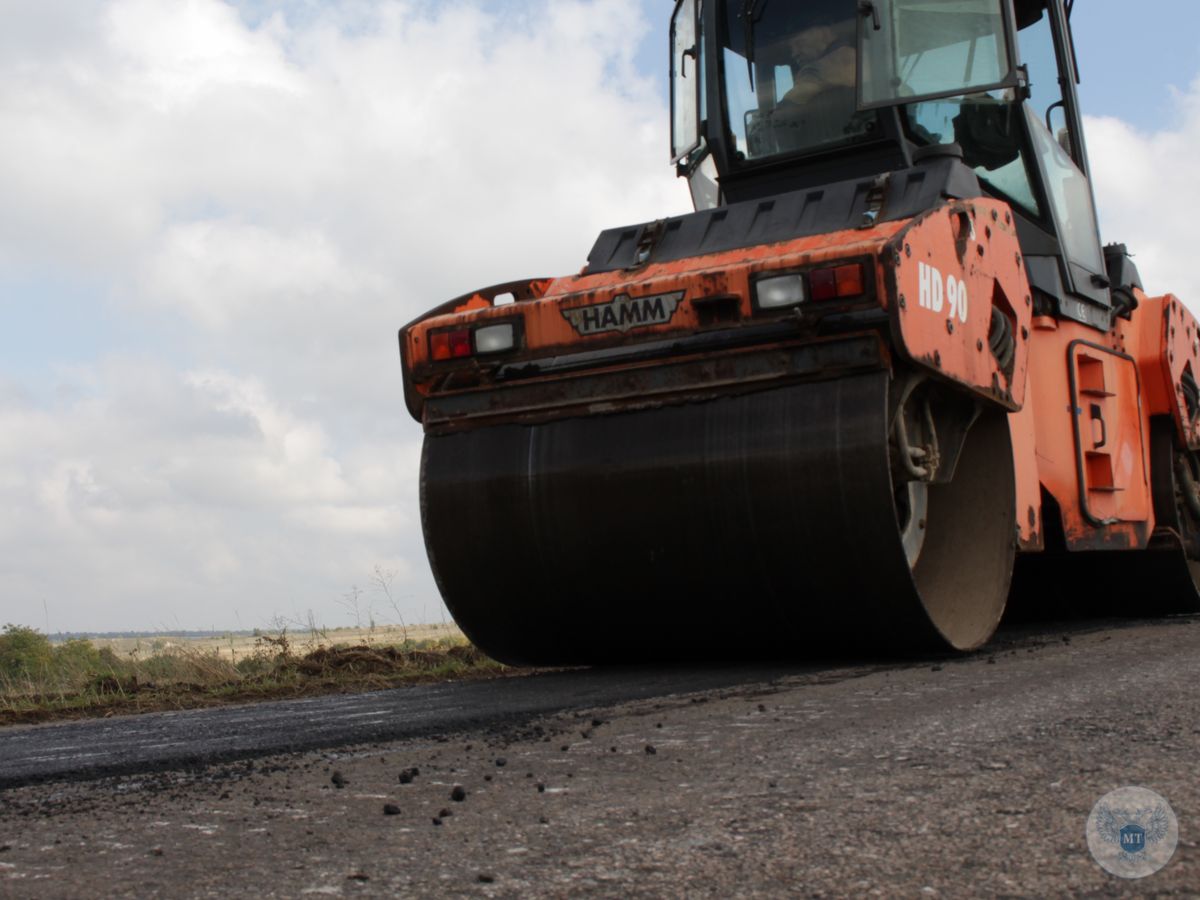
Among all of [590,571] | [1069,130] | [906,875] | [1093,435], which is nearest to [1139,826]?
[906,875]

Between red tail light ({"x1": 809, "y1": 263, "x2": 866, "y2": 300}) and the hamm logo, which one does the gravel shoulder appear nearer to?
red tail light ({"x1": 809, "y1": 263, "x2": 866, "y2": 300})

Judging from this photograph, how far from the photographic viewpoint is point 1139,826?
220 centimetres

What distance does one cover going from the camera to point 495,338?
5586 millimetres

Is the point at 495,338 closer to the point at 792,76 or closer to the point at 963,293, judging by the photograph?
the point at 963,293

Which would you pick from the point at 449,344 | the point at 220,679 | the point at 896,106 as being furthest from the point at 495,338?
the point at 220,679

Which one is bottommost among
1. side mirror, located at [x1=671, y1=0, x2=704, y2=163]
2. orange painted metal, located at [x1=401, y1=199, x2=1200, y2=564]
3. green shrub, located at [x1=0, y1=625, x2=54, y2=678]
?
green shrub, located at [x1=0, y1=625, x2=54, y2=678]

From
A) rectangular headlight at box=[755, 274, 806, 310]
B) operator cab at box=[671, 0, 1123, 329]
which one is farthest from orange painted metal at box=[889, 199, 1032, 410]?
operator cab at box=[671, 0, 1123, 329]

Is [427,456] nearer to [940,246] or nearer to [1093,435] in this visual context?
[940,246]

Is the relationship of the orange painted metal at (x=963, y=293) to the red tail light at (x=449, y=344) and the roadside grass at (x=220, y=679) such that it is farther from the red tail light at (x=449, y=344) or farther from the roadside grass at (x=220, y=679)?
the roadside grass at (x=220, y=679)

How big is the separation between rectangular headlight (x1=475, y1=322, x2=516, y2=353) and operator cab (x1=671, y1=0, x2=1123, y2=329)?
6.41 feet

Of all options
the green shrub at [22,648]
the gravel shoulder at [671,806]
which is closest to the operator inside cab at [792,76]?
the gravel shoulder at [671,806]

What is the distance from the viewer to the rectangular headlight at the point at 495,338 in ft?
18.2

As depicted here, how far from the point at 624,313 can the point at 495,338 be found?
0.58 m
